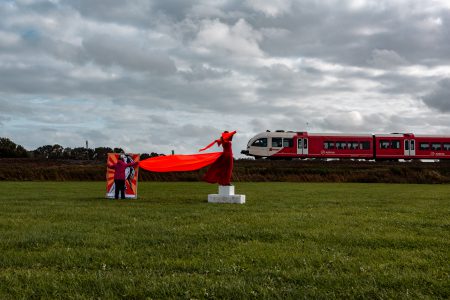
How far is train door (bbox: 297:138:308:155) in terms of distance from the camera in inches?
1914

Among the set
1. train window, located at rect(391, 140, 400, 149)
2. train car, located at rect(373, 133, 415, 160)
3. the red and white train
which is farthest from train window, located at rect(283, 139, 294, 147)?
train window, located at rect(391, 140, 400, 149)

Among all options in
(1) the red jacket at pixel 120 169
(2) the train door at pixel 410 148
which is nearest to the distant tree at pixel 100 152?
(2) the train door at pixel 410 148

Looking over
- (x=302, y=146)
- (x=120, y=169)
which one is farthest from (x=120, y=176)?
(x=302, y=146)

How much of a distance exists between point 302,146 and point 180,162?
33.0 meters

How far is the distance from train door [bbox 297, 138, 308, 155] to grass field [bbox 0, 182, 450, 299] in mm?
37412

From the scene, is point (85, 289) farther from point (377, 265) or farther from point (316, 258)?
point (377, 265)

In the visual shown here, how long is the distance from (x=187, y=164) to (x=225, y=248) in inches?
376

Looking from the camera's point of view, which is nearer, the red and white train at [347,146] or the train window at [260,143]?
the red and white train at [347,146]

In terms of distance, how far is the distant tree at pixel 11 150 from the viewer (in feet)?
224

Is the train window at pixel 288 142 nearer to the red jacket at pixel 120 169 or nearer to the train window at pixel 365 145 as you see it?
the train window at pixel 365 145

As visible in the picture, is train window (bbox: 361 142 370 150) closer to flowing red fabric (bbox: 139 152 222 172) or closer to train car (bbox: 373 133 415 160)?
train car (bbox: 373 133 415 160)

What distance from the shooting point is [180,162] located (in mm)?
16969

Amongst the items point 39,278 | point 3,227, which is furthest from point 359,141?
point 39,278

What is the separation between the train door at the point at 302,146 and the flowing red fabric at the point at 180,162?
3240cm
